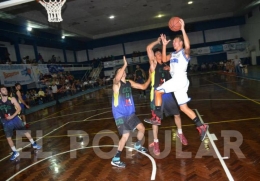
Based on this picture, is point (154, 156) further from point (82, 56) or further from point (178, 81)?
point (82, 56)

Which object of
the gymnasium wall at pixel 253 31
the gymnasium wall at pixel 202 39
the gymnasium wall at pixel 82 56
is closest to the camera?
the gymnasium wall at pixel 253 31

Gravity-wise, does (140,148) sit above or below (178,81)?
below

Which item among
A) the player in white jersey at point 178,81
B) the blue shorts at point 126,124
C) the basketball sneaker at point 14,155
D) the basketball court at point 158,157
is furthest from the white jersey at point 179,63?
the basketball sneaker at point 14,155

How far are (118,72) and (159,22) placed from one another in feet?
76.4

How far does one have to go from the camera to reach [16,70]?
1383cm

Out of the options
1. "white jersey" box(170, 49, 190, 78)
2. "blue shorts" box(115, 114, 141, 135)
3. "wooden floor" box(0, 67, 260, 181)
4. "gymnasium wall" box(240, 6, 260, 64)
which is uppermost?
"gymnasium wall" box(240, 6, 260, 64)

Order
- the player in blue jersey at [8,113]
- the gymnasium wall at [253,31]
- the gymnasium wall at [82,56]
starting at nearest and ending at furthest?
the player in blue jersey at [8,113] < the gymnasium wall at [253,31] < the gymnasium wall at [82,56]

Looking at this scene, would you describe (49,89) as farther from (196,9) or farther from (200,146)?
(196,9)

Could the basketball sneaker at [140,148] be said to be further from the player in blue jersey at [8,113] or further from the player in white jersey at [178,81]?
the player in blue jersey at [8,113]

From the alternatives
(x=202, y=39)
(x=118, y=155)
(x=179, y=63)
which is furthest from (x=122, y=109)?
(x=202, y=39)

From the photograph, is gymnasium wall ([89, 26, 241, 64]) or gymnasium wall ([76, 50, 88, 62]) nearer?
gymnasium wall ([89, 26, 241, 64])

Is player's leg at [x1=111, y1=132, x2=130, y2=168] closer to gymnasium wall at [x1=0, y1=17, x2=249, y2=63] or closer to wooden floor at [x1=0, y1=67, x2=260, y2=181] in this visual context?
wooden floor at [x1=0, y1=67, x2=260, y2=181]

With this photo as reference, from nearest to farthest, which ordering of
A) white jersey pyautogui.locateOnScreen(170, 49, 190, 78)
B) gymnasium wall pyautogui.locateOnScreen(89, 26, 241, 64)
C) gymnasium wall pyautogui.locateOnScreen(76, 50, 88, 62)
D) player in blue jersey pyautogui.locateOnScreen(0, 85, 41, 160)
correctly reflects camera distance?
white jersey pyautogui.locateOnScreen(170, 49, 190, 78)
player in blue jersey pyautogui.locateOnScreen(0, 85, 41, 160)
gymnasium wall pyautogui.locateOnScreen(89, 26, 241, 64)
gymnasium wall pyautogui.locateOnScreen(76, 50, 88, 62)

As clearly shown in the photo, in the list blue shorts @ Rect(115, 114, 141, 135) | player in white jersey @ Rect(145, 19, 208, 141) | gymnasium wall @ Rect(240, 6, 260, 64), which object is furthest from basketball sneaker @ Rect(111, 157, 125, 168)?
gymnasium wall @ Rect(240, 6, 260, 64)
